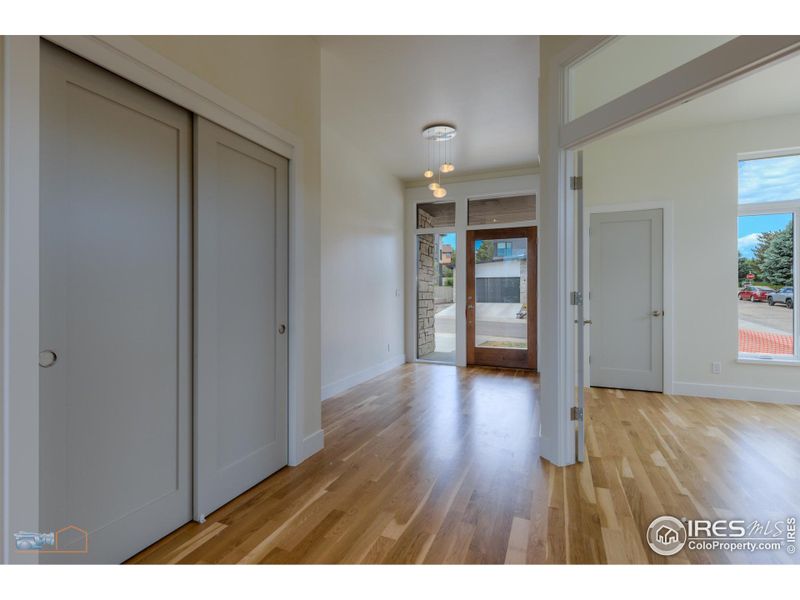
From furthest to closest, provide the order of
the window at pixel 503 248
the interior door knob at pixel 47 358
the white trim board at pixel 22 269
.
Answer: the window at pixel 503 248 → the interior door knob at pixel 47 358 → the white trim board at pixel 22 269

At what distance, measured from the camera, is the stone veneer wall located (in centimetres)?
652

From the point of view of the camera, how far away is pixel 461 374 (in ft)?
18.3

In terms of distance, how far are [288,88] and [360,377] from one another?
11.6 ft

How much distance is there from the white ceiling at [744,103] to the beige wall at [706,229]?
4.9 inches

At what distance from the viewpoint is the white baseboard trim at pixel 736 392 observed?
4.04 metres

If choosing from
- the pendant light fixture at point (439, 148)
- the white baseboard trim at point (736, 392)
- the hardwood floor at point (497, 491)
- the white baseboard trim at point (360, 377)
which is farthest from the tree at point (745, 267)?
the white baseboard trim at point (360, 377)

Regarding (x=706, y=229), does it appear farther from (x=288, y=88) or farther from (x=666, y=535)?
(x=288, y=88)

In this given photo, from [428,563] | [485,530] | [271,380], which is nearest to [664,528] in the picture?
[485,530]

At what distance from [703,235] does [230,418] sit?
203 inches

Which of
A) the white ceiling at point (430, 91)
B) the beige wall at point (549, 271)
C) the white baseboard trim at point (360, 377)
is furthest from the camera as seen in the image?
the white baseboard trim at point (360, 377)

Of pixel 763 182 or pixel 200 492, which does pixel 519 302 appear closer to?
pixel 763 182

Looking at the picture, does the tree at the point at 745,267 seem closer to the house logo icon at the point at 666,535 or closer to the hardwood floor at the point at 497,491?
the hardwood floor at the point at 497,491
